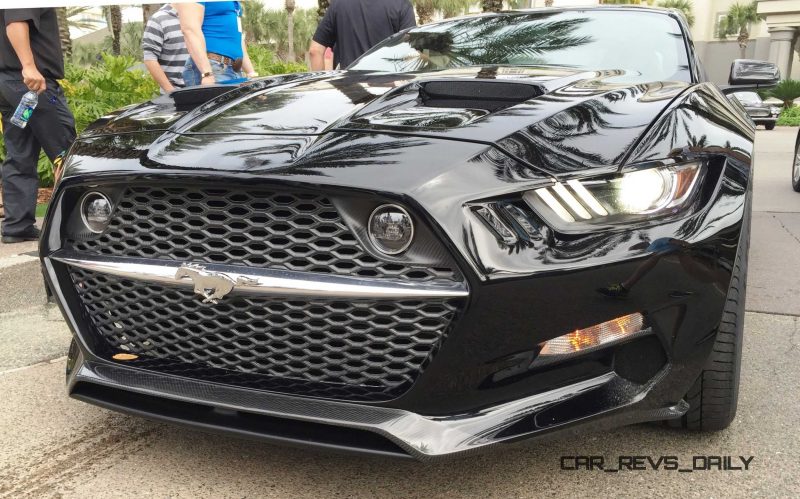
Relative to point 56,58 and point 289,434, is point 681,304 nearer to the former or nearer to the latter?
point 289,434

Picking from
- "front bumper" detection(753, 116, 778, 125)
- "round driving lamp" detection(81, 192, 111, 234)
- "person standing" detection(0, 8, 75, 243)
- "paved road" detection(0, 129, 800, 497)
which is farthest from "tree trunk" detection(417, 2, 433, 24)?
"round driving lamp" detection(81, 192, 111, 234)

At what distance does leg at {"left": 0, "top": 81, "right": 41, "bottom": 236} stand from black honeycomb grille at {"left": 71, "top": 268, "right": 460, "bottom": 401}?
3.29m

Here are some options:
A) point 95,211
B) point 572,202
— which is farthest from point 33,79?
point 572,202

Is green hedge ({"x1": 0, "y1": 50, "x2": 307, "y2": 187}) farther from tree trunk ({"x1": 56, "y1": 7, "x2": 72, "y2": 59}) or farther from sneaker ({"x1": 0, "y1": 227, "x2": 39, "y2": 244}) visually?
tree trunk ({"x1": 56, "y1": 7, "x2": 72, "y2": 59})

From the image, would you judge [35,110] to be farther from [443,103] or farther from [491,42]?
[443,103]

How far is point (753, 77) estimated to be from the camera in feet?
13.0

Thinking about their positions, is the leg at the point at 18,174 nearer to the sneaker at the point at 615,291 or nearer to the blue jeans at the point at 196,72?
the blue jeans at the point at 196,72

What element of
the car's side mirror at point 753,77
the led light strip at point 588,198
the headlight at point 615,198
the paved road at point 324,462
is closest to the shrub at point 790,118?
the car's side mirror at point 753,77

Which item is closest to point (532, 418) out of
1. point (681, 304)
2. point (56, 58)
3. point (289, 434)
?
point (681, 304)

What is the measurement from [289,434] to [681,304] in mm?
995

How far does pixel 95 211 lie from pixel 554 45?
203cm

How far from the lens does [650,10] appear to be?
364 cm

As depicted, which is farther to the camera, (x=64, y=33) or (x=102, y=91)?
(x=64, y=33)

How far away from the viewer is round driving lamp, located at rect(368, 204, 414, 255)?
1.80 metres
